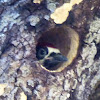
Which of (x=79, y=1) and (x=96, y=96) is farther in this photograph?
(x=96, y=96)

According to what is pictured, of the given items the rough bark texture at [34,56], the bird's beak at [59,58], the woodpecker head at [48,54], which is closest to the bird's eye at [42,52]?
the woodpecker head at [48,54]

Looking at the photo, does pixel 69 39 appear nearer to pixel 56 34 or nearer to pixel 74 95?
pixel 56 34

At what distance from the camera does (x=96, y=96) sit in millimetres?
2105

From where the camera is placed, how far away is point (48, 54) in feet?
7.30

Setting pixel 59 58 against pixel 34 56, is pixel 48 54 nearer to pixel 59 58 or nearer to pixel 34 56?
pixel 59 58

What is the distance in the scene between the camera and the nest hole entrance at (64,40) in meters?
1.90

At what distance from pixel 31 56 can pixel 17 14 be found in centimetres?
30

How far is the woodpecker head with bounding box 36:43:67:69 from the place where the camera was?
2068mm

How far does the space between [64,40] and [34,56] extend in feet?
1.42

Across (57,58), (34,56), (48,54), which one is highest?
(34,56)

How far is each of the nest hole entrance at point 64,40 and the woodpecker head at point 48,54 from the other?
0.04 meters

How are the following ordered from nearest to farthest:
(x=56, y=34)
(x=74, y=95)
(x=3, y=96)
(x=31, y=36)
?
1. (x=3, y=96)
2. (x=31, y=36)
3. (x=74, y=95)
4. (x=56, y=34)

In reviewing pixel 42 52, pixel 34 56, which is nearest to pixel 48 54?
pixel 42 52

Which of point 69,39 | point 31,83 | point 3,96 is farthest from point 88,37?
point 3,96
